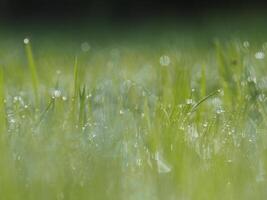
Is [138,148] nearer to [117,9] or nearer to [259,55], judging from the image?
[259,55]

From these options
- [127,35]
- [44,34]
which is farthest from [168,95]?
[44,34]

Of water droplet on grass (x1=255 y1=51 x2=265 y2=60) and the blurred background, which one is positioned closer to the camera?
water droplet on grass (x1=255 y1=51 x2=265 y2=60)

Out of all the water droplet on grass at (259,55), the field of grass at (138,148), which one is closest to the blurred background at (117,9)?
the water droplet on grass at (259,55)

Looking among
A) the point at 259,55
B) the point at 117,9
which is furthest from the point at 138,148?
the point at 117,9

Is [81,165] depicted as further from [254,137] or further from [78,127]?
[254,137]

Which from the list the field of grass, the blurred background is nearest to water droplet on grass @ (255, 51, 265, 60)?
the field of grass

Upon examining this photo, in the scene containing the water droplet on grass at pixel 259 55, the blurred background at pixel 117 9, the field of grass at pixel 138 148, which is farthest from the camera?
the blurred background at pixel 117 9

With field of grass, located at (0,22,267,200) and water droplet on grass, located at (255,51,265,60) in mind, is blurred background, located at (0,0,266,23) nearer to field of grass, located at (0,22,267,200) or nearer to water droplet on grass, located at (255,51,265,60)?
water droplet on grass, located at (255,51,265,60)

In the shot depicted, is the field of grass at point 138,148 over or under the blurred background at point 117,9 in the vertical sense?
under

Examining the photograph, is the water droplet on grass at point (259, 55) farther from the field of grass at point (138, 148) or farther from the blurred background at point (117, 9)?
the blurred background at point (117, 9)
